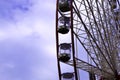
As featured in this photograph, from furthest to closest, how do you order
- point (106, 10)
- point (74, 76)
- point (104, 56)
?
point (106, 10) < point (104, 56) < point (74, 76)

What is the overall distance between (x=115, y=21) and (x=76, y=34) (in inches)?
189

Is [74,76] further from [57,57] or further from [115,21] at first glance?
[115,21]

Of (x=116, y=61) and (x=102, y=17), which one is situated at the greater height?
(x=102, y=17)

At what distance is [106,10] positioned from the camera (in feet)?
90.9

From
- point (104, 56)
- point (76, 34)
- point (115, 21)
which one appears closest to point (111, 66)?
point (104, 56)

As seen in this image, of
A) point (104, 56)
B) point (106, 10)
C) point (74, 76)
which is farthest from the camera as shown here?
point (106, 10)

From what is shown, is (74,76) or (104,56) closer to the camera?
(74,76)

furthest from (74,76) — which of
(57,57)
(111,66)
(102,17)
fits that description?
(102,17)

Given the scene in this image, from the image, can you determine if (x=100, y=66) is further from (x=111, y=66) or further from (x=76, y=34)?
(x=76, y=34)

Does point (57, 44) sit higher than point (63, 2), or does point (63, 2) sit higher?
point (63, 2)

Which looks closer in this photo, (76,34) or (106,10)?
(76,34)

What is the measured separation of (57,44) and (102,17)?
411 centimetres

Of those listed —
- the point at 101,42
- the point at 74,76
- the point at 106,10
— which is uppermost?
the point at 106,10

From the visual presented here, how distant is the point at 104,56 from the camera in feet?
82.0
